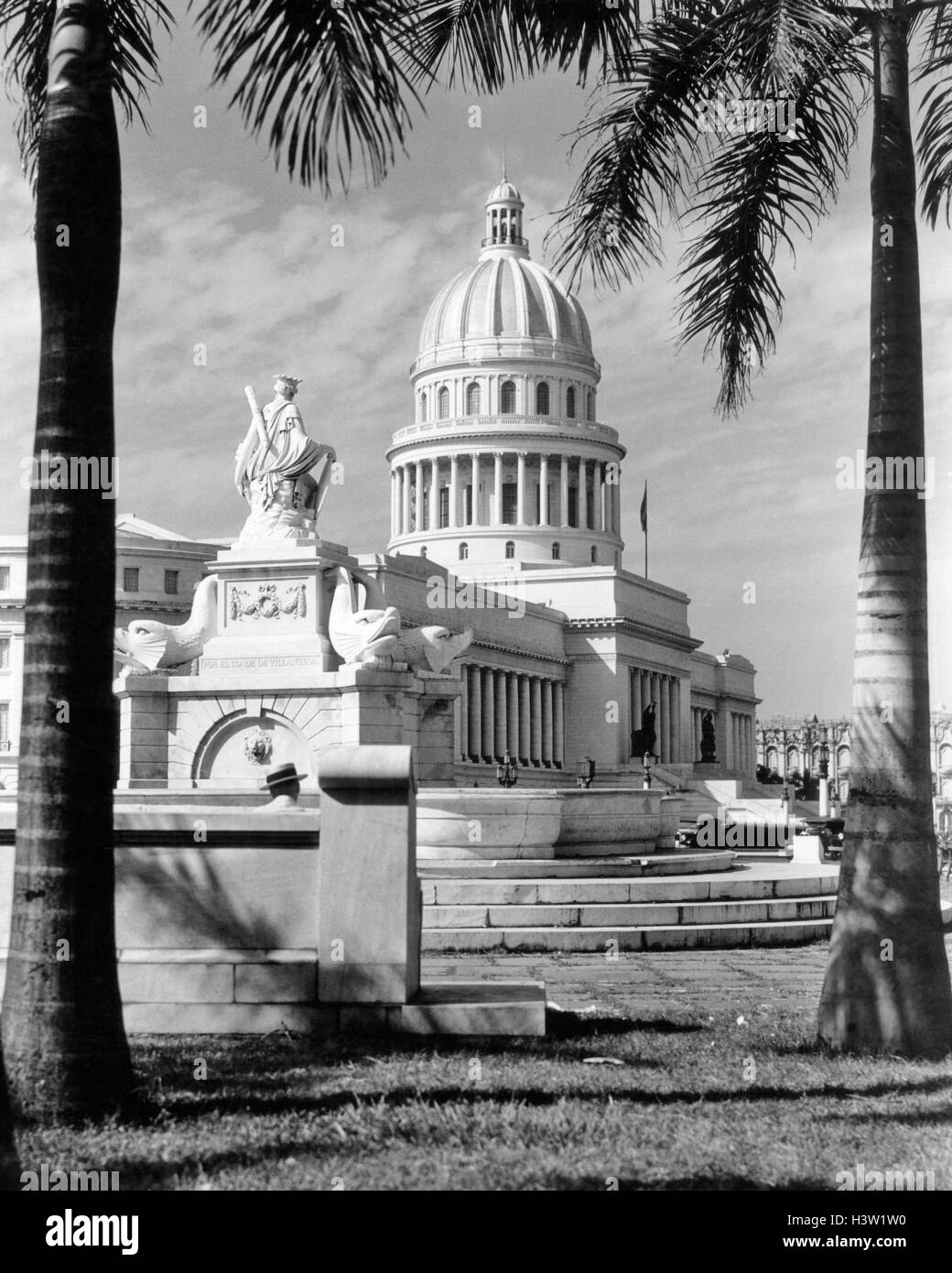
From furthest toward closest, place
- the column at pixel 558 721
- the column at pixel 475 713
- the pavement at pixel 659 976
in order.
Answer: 1. the column at pixel 558 721
2. the column at pixel 475 713
3. the pavement at pixel 659 976

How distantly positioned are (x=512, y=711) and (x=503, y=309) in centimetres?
3563

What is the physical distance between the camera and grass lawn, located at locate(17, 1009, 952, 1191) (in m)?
6.95

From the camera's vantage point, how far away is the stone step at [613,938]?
1602 centimetres

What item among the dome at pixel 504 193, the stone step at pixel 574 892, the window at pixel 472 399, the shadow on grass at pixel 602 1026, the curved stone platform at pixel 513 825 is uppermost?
the dome at pixel 504 193

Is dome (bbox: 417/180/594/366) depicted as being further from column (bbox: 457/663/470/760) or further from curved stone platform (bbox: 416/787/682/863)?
curved stone platform (bbox: 416/787/682/863)

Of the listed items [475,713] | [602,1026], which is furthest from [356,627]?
[475,713]

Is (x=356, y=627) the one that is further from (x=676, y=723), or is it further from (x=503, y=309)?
(x=503, y=309)

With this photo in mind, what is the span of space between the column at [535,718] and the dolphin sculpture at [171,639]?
68.2 meters

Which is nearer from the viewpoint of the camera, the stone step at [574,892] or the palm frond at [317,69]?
the palm frond at [317,69]

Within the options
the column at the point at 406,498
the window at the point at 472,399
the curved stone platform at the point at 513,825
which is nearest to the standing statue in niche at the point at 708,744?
the column at the point at 406,498

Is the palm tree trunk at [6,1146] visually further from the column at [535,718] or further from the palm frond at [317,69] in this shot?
the column at [535,718]

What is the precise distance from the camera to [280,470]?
2584 cm

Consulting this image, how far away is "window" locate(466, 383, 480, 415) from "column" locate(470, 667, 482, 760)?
3168 centimetres
